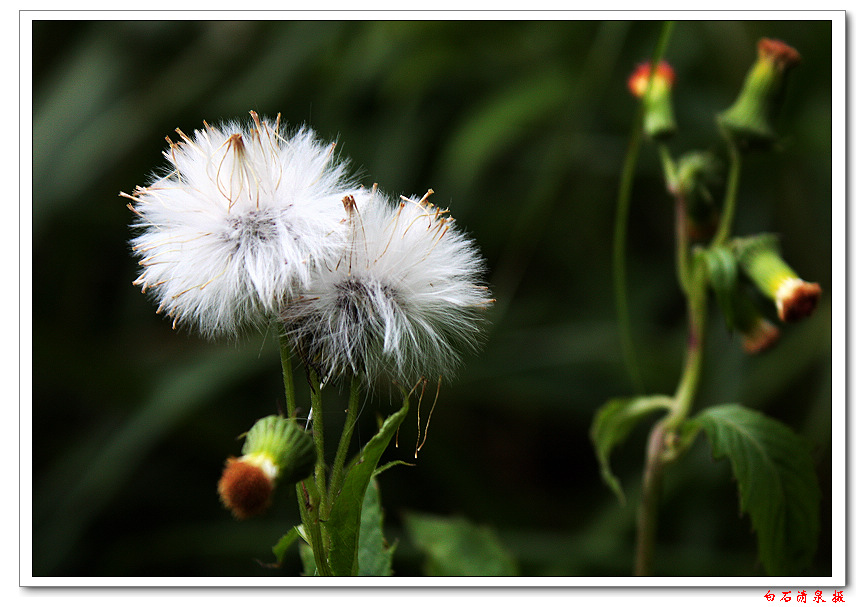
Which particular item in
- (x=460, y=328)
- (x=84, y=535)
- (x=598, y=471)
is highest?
(x=460, y=328)

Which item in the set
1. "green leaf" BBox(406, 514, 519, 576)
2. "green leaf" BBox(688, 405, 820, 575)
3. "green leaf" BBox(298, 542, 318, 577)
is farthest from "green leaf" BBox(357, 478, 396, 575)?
"green leaf" BBox(688, 405, 820, 575)

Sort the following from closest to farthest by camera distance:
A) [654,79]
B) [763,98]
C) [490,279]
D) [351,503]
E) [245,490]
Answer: [245,490] < [351,503] < [763,98] < [654,79] < [490,279]

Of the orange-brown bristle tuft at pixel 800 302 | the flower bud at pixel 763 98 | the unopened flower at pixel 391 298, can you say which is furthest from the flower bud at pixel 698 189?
the unopened flower at pixel 391 298

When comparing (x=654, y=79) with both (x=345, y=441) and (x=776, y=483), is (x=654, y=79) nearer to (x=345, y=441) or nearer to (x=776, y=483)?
(x=776, y=483)

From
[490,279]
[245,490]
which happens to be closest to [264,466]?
[245,490]

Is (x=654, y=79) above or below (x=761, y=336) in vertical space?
above
